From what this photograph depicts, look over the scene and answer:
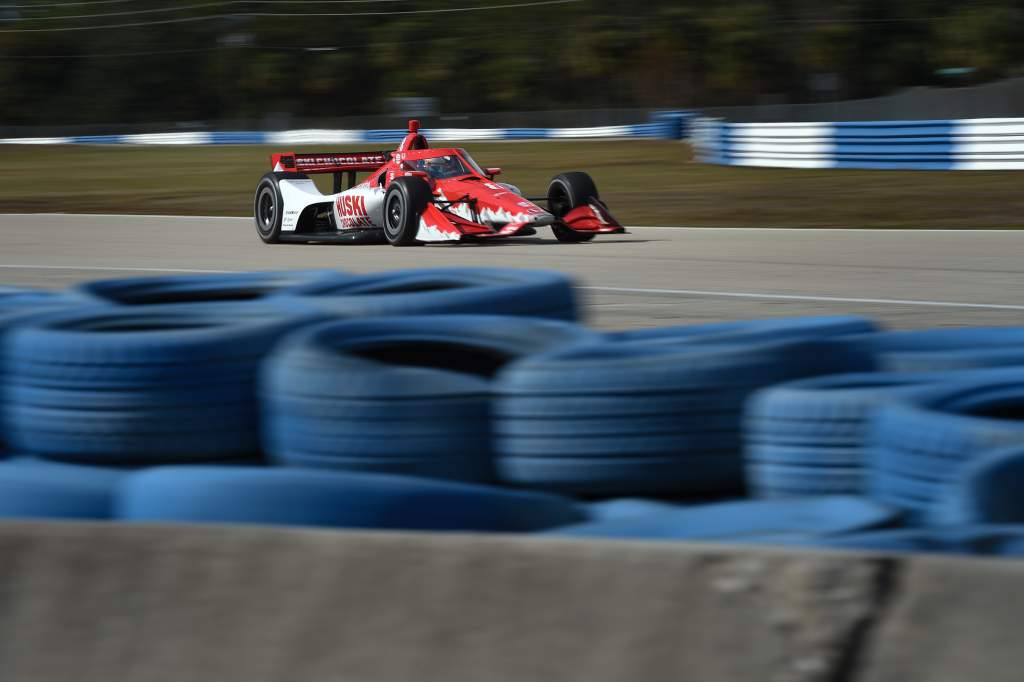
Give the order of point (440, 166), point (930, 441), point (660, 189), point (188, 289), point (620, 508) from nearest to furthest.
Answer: point (930, 441), point (620, 508), point (188, 289), point (440, 166), point (660, 189)

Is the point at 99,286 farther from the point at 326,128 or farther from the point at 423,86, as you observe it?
the point at 423,86

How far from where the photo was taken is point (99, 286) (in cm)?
554

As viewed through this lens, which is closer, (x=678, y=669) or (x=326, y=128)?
(x=678, y=669)

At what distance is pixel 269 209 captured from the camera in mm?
14984

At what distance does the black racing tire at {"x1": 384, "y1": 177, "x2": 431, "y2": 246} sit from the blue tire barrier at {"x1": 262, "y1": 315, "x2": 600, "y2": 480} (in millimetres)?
9554

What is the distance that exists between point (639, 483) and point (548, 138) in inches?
1739

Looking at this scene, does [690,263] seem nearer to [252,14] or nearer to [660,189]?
[660,189]

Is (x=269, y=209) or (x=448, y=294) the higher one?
(x=448, y=294)

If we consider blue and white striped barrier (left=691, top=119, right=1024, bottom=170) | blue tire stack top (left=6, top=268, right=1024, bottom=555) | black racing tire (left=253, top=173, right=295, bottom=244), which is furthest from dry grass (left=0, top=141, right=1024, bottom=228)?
blue tire stack top (left=6, top=268, right=1024, bottom=555)

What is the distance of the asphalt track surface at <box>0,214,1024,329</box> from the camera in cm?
853

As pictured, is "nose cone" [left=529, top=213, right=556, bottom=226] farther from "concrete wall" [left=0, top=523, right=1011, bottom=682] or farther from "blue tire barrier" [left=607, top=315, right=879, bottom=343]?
"concrete wall" [left=0, top=523, right=1011, bottom=682]

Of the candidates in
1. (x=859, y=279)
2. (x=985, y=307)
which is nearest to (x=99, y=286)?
(x=985, y=307)

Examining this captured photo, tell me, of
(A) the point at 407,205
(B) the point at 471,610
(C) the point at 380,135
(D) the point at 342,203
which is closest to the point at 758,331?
(B) the point at 471,610

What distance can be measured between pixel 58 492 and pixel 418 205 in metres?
10.1
